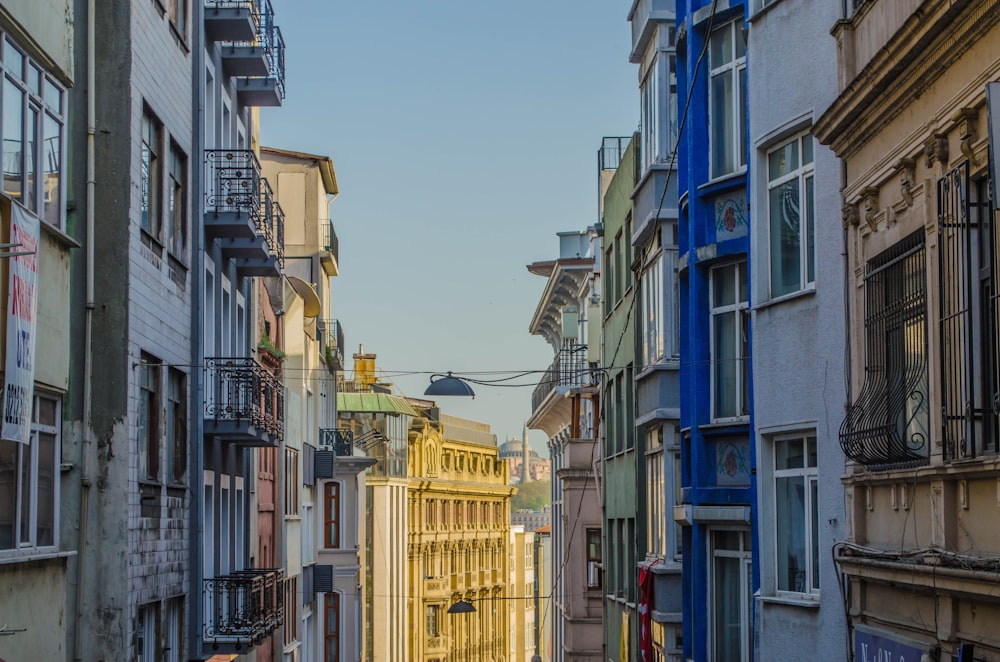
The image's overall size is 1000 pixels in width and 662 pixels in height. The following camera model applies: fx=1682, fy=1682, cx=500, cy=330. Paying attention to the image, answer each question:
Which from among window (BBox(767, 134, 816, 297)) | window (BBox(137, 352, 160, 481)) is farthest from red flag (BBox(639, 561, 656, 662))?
window (BBox(767, 134, 816, 297))

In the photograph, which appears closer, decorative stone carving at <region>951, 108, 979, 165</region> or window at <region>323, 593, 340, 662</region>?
decorative stone carving at <region>951, 108, 979, 165</region>

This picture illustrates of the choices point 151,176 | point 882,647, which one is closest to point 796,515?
point 882,647

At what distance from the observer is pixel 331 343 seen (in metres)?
54.1

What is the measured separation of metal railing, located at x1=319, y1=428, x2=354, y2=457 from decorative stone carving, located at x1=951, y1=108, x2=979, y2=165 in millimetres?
40694

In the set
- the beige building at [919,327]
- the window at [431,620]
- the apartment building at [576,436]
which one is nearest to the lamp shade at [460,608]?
the apartment building at [576,436]

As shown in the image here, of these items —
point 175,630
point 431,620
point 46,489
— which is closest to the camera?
point 46,489

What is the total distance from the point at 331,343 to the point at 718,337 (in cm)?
3221

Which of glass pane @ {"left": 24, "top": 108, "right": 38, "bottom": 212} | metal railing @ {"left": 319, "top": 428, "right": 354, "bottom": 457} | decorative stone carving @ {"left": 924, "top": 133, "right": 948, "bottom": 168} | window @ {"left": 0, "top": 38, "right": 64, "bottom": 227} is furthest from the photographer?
metal railing @ {"left": 319, "top": 428, "right": 354, "bottom": 457}

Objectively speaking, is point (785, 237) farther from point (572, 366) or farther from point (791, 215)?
point (572, 366)

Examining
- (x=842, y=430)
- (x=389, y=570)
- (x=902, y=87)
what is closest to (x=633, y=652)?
(x=842, y=430)

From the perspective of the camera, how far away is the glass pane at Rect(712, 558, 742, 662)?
74.5 ft

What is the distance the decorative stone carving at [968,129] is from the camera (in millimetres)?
12193

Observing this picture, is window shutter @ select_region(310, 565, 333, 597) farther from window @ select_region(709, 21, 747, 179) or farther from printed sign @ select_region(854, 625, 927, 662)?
printed sign @ select_region(854, 625, 927, 662)

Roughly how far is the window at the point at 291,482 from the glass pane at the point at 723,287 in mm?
20130
